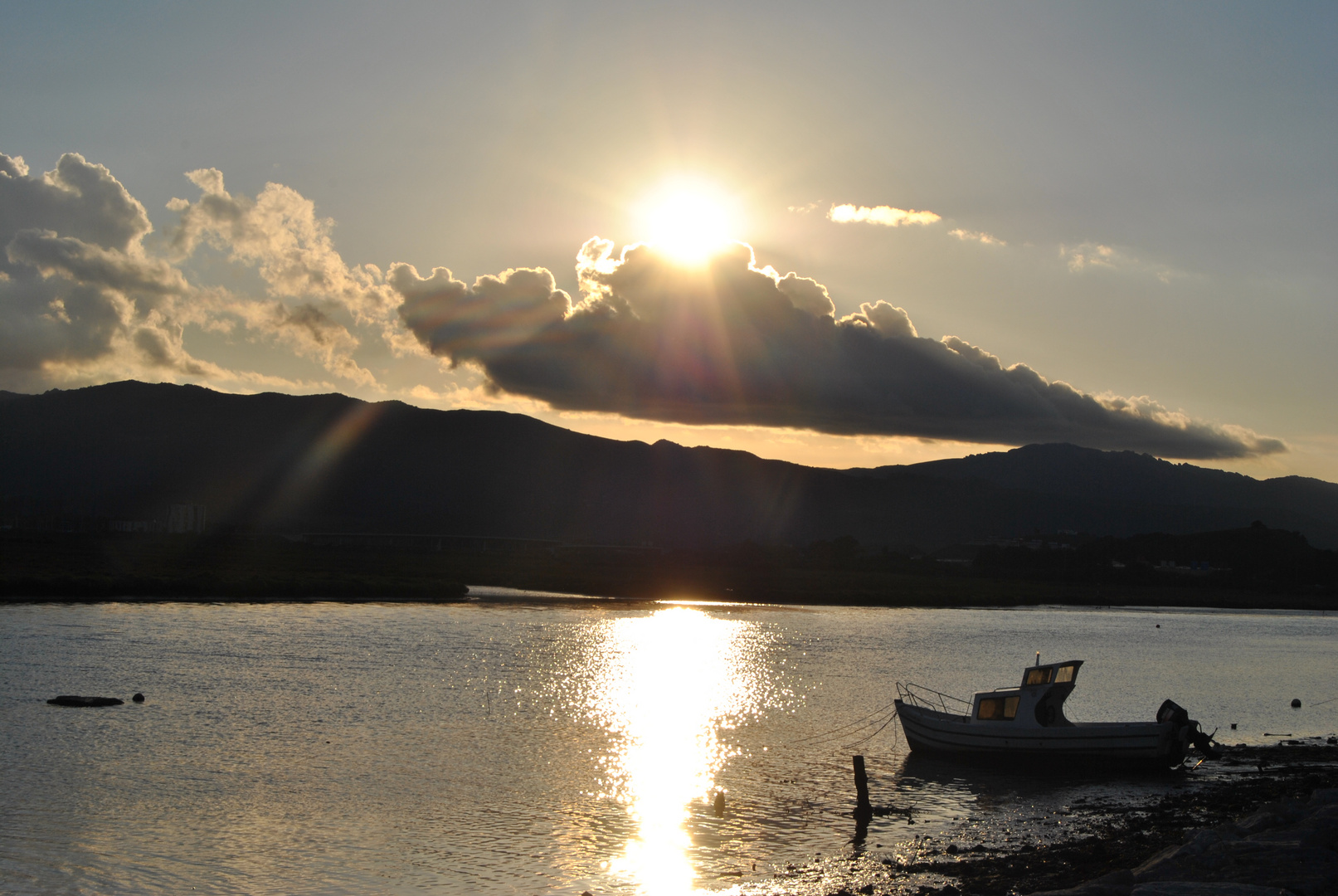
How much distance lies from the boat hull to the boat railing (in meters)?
8.57

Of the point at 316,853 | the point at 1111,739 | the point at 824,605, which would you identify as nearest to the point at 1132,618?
the point at 824,605

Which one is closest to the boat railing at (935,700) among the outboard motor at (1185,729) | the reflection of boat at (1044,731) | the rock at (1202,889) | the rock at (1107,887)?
the reflection of boat at (1044,731)

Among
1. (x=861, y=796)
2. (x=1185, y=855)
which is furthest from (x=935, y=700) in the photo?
(x=1185, y=855)

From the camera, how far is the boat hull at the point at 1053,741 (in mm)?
33250

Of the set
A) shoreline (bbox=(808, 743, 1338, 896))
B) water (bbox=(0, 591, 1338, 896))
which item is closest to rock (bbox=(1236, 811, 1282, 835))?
shoreline (bbox=(808, 743, 1338, 896))

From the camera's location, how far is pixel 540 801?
1066 inches

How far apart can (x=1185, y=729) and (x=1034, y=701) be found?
192 inches

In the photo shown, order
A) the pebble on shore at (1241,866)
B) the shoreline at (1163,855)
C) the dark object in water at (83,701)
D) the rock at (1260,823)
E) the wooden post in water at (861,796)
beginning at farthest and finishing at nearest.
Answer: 1. the dark object in water at (83,701)
2. the wooden post in water at (861,796)
3. the rock at (1260,823)
4. the shoreline at (1163,855)
5. the pebble on shore at (1241,866)

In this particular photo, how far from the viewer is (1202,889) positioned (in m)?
15.6

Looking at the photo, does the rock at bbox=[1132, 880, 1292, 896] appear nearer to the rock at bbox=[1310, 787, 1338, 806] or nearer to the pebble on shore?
the pebble on shore

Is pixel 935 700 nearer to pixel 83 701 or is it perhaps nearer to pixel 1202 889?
pixel 1202 889

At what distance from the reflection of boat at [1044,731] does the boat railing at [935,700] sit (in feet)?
26.9

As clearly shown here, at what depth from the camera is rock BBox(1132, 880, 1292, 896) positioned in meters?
15.4

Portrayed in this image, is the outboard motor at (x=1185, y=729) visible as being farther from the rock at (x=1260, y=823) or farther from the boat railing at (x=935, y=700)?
the rock at (x=1260, y=823)
